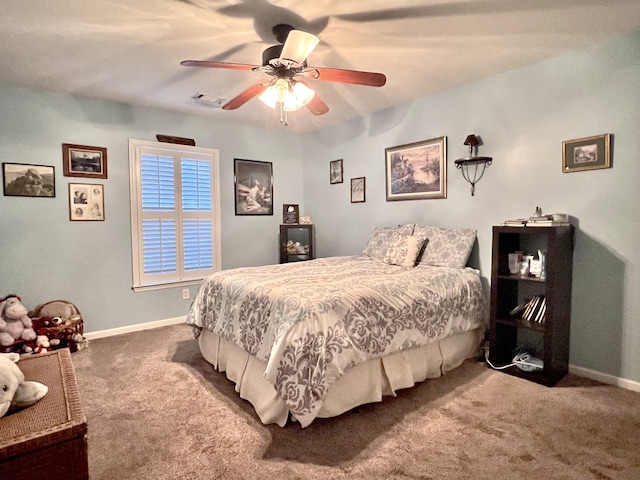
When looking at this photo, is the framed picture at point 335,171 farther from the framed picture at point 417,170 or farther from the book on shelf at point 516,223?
the book on shelf at point 516,223

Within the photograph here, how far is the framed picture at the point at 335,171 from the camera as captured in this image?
459cm

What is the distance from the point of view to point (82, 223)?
139 inches

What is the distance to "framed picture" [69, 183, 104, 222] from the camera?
348cm

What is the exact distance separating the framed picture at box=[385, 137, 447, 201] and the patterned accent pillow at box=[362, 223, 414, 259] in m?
0.35

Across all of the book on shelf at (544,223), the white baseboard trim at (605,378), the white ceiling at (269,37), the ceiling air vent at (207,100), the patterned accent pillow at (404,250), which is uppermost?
the ceiling air vent at (207,100)

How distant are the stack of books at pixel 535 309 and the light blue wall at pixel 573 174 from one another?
0.95ft

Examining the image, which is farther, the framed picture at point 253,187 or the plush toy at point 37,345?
the framed picture at point 253,187

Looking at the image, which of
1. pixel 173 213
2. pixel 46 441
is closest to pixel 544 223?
pixel 46 441

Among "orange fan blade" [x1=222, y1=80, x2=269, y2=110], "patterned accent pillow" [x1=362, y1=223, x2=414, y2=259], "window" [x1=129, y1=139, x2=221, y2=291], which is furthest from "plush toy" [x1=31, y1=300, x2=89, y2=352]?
"patterned accent pillow" [x1=362, y1=223, x2=414, y2=259]

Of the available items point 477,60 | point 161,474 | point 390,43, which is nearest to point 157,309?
point 161,474

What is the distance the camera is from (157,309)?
400 cm

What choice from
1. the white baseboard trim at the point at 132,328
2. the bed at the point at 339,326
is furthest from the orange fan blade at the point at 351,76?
the white baseboard trim at the point at 132,328

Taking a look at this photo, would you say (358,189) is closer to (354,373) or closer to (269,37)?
(269,37)

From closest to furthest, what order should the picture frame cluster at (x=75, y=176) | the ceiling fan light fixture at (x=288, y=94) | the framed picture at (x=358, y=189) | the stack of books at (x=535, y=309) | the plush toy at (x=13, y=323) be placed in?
the ceiling fan light fixture at (x=288, y=94), the stack of books at (x=535, y=309), the plush toy at (x=13, y=323), the picture frame cluster at (x=75, y=176), the framed picture at (x=358, y=189)
